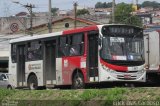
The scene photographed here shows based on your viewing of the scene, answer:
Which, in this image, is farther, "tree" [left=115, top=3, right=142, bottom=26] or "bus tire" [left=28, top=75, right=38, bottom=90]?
"tree" [left=115, top=3, right=142, bottom=26]

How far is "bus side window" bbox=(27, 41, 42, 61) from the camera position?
2642 cm

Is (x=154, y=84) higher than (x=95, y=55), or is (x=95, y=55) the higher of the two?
(x=95, y=55)

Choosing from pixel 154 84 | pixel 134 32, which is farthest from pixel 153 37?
pixel 134 32

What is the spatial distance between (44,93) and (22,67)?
9.74 meters

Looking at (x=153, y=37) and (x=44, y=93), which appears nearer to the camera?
(x=44, y=93)

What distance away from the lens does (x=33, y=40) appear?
88.8 feet

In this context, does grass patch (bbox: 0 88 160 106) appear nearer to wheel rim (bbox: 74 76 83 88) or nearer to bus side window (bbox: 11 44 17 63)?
wheel rim (bbox: 74 76 83 88)

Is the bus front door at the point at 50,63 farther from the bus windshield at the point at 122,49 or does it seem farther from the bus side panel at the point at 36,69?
the bus windshield at the point at 122,49

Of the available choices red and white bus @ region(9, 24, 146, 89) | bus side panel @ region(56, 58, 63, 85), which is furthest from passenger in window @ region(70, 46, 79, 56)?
bus side panel @ region(56, 58, 63, 85)

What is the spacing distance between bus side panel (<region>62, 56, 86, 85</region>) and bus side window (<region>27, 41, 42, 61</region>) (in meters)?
2.42

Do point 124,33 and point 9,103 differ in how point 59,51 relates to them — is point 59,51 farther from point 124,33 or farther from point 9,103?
point 9,103

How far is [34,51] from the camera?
88.1 feet

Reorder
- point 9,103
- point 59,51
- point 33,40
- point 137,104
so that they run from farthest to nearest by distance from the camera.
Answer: point 33,40 → point 59,51 → point 9,103 → point 137,104

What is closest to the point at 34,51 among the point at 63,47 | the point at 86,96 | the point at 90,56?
the point at 63,47
